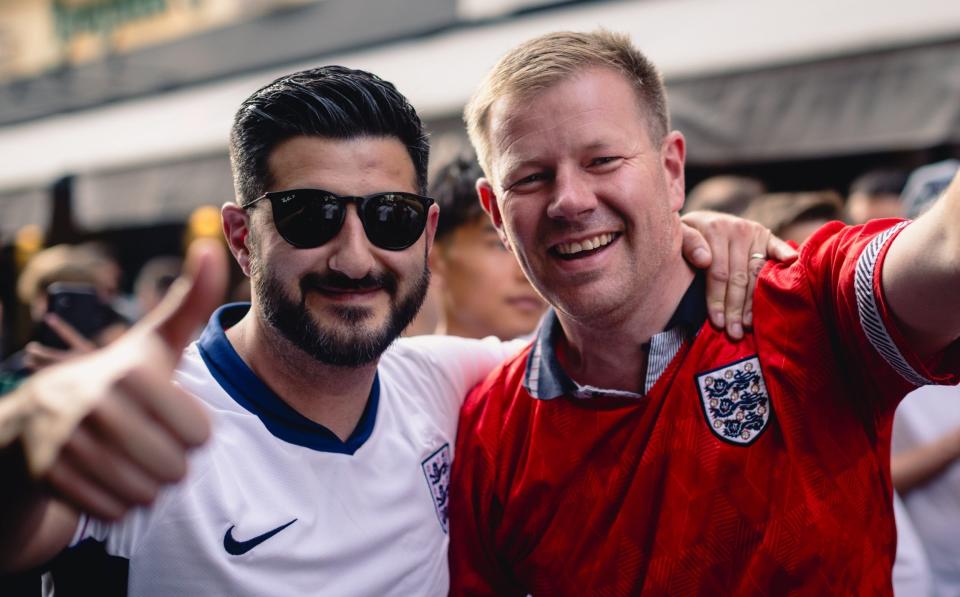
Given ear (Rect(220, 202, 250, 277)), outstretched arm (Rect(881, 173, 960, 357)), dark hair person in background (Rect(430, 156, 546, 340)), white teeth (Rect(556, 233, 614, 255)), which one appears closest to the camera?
outstretched arm (Rect(881, 173, 960, 357))

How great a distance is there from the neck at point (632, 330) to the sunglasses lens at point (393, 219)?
45cm

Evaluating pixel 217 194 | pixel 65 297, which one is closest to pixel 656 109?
pixel 65 297

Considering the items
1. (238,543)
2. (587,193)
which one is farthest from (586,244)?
(238,543)

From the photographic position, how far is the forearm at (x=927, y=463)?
227cm

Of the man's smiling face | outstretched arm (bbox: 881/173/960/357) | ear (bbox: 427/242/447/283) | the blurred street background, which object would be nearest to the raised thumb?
the man's smiling face

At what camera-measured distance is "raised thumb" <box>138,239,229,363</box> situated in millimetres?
903

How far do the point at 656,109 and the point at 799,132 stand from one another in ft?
9.88

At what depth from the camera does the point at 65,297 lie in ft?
9.30

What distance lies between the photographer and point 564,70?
1814 mm

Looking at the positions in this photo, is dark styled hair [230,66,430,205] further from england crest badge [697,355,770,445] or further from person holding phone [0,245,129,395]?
england crest badge [697,355,770,445]

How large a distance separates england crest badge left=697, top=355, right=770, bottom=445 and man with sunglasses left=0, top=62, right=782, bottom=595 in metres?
0.40

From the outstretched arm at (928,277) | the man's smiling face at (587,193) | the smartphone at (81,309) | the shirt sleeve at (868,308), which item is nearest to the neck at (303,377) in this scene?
the man's smiling face at (587,193)

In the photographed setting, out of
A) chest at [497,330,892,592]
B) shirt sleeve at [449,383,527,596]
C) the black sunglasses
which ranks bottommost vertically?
shirt sleeve at [449,383,527,596]

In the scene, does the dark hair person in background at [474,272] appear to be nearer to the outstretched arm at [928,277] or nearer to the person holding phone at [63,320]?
the person holding phone at [63,320]
